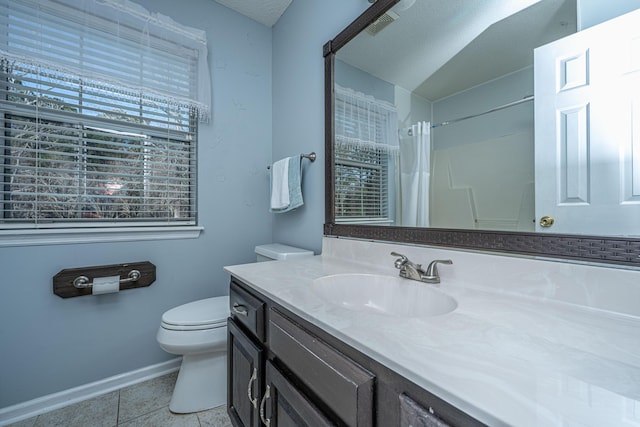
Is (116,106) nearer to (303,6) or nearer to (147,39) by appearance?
(147,39)

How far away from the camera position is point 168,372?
1.63 metres

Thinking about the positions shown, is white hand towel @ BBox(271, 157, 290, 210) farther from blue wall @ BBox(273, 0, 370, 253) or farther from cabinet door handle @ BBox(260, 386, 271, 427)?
cabinet door handle @ BBox(260, 386, 271, 427)

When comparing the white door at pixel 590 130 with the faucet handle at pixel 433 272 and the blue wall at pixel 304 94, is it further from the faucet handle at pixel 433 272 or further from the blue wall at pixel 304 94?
the blue wall at pixel 304 94

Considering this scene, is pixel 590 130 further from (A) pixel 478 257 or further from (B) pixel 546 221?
(A) pixel 478 257

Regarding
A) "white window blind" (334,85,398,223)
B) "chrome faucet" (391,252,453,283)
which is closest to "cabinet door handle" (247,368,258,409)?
"chrome faucet" (391,252,453,283)

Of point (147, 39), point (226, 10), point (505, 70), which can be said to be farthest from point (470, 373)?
point (226, 10)

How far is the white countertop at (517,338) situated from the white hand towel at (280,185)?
0.82 m

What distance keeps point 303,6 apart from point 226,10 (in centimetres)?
58

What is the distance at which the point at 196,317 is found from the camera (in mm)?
1329

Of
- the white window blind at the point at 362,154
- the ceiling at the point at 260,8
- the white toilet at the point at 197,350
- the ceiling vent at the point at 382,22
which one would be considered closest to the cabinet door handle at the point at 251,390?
the white toilet at the point at 197,350

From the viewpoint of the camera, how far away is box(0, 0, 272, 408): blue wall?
4.22 feet

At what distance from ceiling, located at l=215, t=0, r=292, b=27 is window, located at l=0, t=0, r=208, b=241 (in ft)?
1.40

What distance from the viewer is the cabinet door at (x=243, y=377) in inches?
34.1

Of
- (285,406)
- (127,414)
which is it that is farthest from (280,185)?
(127,414)
